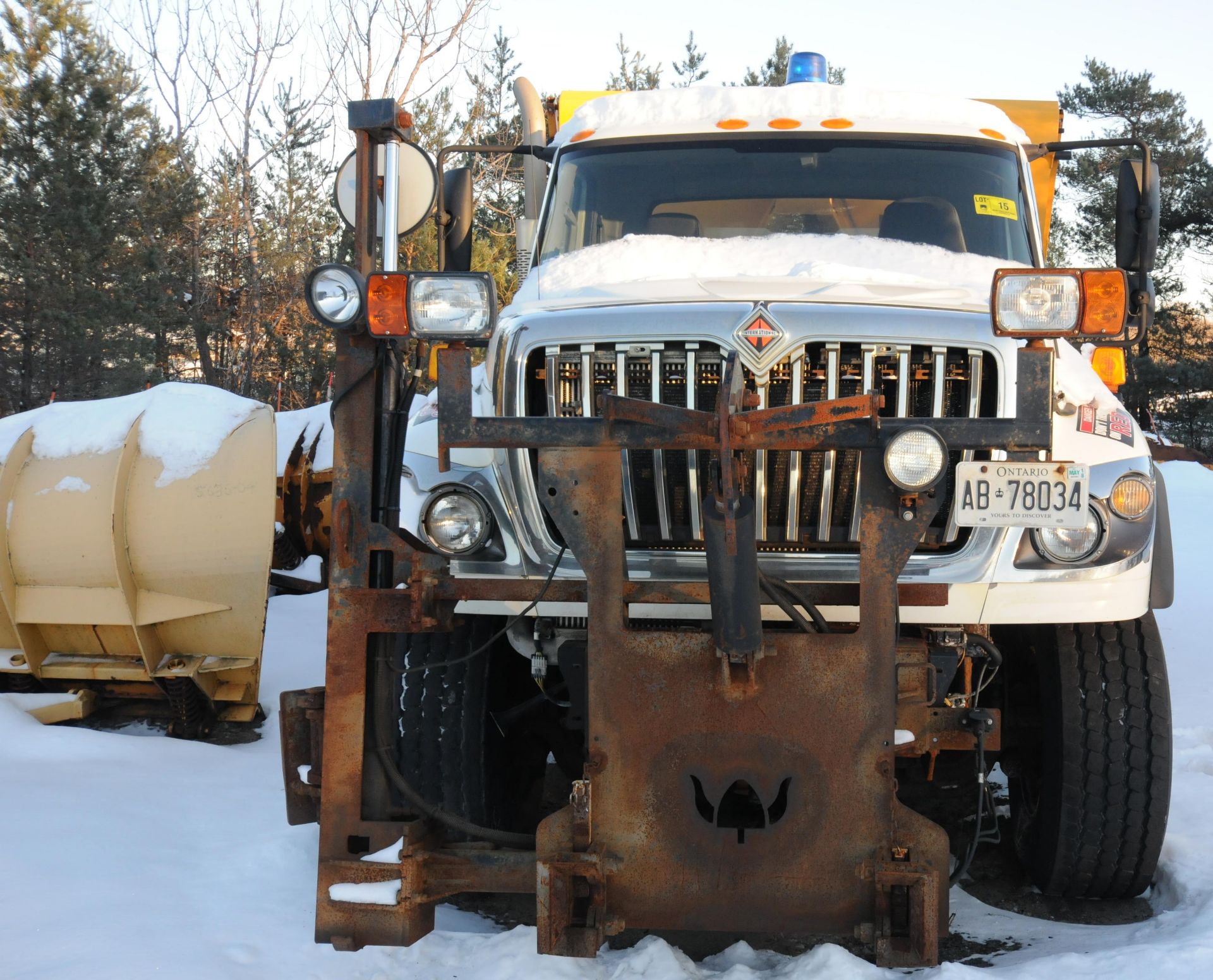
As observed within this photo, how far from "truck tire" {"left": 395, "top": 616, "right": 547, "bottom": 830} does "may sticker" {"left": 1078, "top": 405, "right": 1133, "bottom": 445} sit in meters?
1.93

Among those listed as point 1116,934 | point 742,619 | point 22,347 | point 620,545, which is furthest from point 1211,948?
point 22,347

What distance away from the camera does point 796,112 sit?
195 inches

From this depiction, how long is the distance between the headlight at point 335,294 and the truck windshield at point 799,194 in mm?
1754

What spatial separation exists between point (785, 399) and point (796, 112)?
6.69 feet

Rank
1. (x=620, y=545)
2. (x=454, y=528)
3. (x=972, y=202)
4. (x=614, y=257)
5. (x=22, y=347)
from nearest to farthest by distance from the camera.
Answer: (x=620, y=545) → (x=454, y=528) → (x=614, y=257) → (x=972, y=202) → (x=22, y=347)

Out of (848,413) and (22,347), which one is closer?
(848,413)

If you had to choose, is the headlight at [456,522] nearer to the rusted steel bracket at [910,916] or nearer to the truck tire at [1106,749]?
the rusted steel bracket at [910,916]

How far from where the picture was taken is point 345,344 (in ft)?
10.9

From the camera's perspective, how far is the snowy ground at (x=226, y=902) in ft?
10.6

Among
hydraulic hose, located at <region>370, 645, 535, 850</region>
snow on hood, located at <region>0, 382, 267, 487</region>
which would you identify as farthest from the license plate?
snow on hood, located at <region>0, 382, 267, 487</region>

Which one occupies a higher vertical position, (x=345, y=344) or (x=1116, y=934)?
(x=345, y=344)

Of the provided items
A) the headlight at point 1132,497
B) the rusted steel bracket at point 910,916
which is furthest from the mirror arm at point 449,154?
the rusted steel bracket at point 910,916

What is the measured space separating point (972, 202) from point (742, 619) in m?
2.57

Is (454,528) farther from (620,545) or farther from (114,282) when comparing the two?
(114,282)
